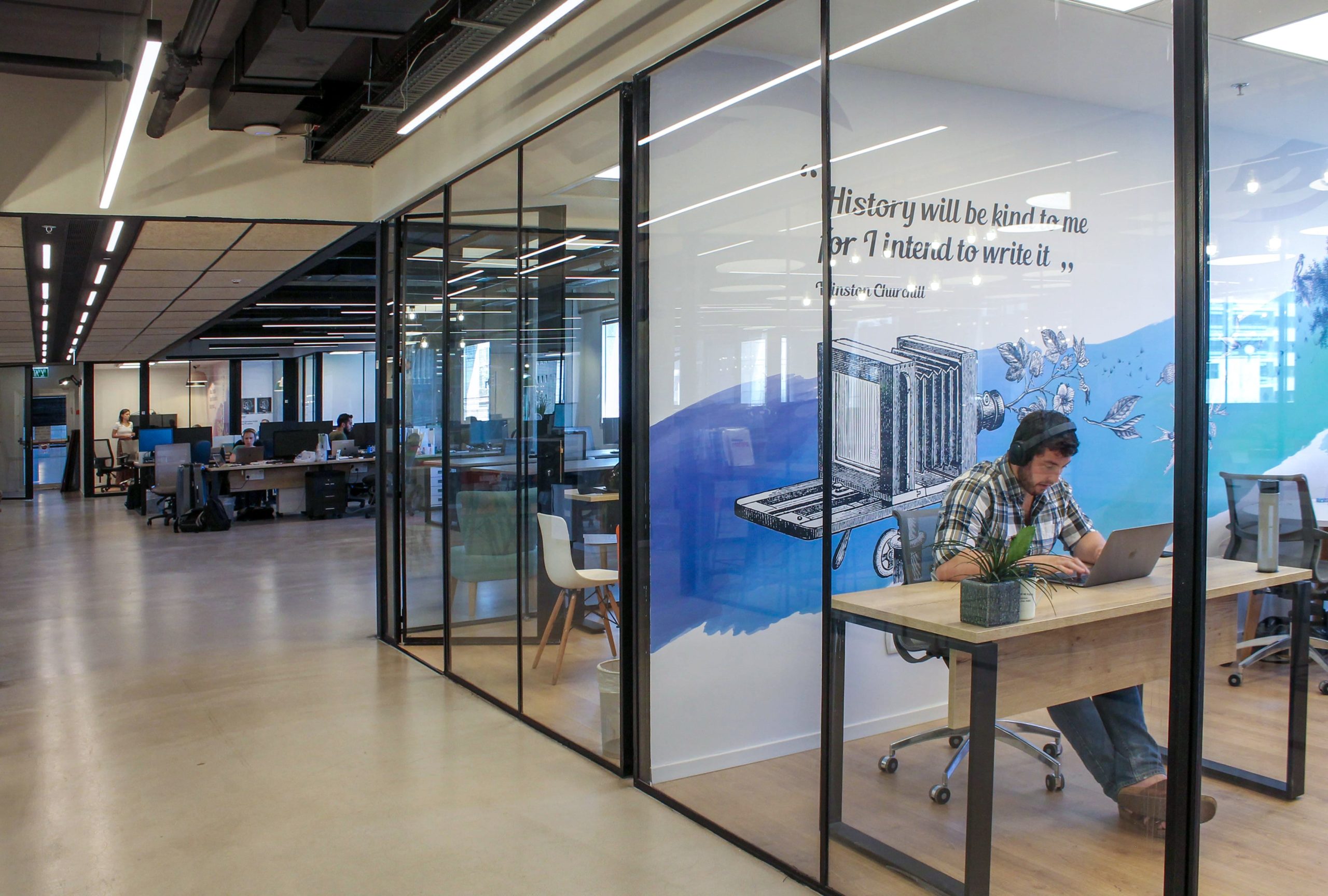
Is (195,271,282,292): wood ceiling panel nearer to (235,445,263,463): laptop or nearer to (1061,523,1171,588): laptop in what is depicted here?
(235,445,263,463): laptop

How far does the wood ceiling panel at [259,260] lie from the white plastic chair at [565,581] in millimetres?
4906

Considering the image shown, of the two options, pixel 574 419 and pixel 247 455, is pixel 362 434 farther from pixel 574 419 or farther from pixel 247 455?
pixel 574 419

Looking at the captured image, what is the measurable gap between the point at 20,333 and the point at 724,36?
16370mm

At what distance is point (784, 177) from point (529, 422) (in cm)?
205

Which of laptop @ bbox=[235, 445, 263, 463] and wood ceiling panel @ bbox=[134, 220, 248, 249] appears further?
laptop @ bbox=[235, 445, 263, 463]

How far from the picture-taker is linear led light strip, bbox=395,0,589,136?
11.5 feet

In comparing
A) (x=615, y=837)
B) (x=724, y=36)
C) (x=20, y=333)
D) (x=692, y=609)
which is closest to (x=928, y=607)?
(x=692, y=609)

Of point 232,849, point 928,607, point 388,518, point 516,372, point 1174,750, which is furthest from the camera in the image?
point 388,518

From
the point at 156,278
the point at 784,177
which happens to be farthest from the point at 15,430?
the point at 784,177

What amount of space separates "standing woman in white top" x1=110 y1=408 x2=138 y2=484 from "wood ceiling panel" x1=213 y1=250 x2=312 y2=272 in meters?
14.7

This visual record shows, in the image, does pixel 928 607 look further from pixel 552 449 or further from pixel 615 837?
pixel 552 449

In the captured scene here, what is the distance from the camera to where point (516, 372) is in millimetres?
5199

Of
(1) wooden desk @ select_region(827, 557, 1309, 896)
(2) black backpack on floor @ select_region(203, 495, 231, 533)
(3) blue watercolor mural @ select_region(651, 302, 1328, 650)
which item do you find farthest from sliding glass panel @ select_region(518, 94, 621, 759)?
(2) black backpack on floor @ select_region(203, 495, 231, 533)

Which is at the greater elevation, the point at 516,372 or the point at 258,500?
the point at 516,372
